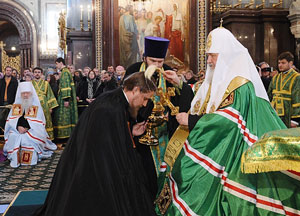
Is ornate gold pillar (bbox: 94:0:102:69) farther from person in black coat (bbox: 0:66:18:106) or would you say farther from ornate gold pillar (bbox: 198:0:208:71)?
person in black coat (bbox: 0:66:18:106)

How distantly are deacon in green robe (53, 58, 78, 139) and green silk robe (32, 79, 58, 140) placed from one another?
1.37 ft

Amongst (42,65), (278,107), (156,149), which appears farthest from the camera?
(42,65)

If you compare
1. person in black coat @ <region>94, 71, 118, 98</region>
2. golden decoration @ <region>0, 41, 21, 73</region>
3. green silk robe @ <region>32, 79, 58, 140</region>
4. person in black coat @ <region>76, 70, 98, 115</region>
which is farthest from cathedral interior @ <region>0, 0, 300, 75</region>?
golden decoration @ <region>0, 41, 21, 73</region>

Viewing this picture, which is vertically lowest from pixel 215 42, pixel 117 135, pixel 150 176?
→ pixel 150 176

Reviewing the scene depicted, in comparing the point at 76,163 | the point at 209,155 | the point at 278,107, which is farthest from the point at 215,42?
the point at 278,107

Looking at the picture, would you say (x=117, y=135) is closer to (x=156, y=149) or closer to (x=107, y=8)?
(x=156, y=149)

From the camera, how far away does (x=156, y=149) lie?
3.76m

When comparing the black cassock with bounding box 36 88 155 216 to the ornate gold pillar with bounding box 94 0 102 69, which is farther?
the ornate gold pillar with bounding box 94 0 102 69

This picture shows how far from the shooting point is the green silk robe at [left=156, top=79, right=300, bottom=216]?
2.57 metres

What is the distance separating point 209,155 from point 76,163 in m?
1.04

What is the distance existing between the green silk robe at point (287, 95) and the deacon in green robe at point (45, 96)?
15.1ft

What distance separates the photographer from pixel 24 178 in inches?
214

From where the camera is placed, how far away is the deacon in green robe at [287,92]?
609 cm

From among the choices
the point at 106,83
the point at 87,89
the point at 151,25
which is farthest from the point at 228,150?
the point at 151,25
